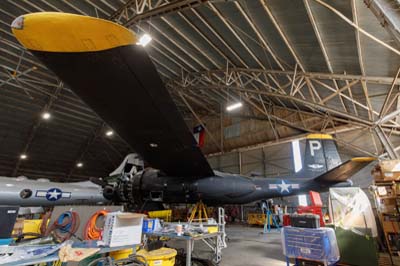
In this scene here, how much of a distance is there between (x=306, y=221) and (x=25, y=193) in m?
8.91

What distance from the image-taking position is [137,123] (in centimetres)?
415

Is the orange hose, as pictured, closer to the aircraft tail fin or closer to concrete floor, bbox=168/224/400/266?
concrete floor, bbox=168/224/400/266

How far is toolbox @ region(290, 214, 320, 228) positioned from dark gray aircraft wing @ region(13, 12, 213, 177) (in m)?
2.48

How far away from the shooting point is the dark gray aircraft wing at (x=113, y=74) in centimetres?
212

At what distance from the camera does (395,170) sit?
4742 millimetres

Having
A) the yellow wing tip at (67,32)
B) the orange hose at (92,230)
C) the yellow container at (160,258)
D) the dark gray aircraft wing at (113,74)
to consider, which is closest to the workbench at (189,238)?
the yellow container at (160,258)

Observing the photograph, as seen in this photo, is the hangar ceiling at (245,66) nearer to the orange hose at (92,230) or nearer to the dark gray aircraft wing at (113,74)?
the dark gray aircraft wing at (113,74)

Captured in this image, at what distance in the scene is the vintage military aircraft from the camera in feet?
7.23

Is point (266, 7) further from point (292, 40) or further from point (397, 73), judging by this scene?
point (397, 73)

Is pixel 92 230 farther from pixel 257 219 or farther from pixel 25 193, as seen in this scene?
pixel 257 219

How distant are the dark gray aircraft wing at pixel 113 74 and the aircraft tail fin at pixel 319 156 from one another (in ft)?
14.1

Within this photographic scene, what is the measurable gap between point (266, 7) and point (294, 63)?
3037mm

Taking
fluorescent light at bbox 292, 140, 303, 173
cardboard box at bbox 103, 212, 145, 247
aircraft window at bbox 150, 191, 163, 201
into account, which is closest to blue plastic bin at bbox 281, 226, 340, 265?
cardboard box at bbox 103, 212, 145, 247

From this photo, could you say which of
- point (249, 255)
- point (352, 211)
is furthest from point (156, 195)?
point (352, 211)
